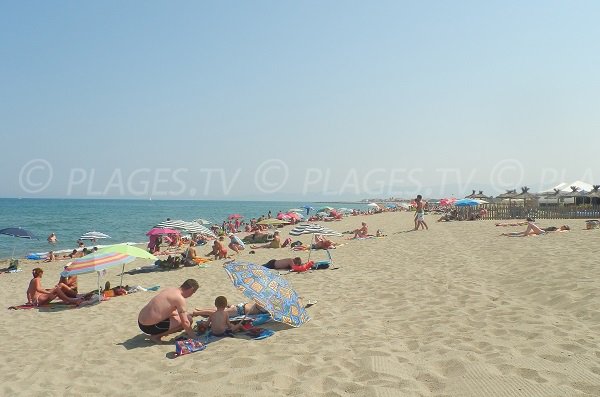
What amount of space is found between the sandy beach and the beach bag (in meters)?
0.10

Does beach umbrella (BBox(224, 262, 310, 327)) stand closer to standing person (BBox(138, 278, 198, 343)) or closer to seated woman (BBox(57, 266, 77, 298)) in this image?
standing person (BBox(138, 278, 198, 343))

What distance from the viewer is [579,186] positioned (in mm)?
30641

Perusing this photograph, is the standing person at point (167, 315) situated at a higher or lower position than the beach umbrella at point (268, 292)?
lower

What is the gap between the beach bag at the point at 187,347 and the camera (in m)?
4.84

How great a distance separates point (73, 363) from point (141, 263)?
9955 millimetres

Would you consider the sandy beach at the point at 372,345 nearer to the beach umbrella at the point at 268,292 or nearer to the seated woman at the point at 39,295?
the beach umbrella at the point at 268,292

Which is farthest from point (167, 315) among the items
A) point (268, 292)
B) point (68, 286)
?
point (68, 286)

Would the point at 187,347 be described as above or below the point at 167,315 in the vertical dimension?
below

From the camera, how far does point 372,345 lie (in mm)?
4605

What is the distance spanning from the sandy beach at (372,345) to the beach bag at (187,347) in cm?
10

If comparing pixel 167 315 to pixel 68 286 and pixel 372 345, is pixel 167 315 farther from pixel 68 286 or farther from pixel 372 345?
pixel 68 286

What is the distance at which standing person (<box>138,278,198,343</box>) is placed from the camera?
544 cm

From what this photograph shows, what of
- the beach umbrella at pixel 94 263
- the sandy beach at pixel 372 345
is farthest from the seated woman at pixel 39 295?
the beach umbrella at pixel 94 263

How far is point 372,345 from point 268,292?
4.87 feet
